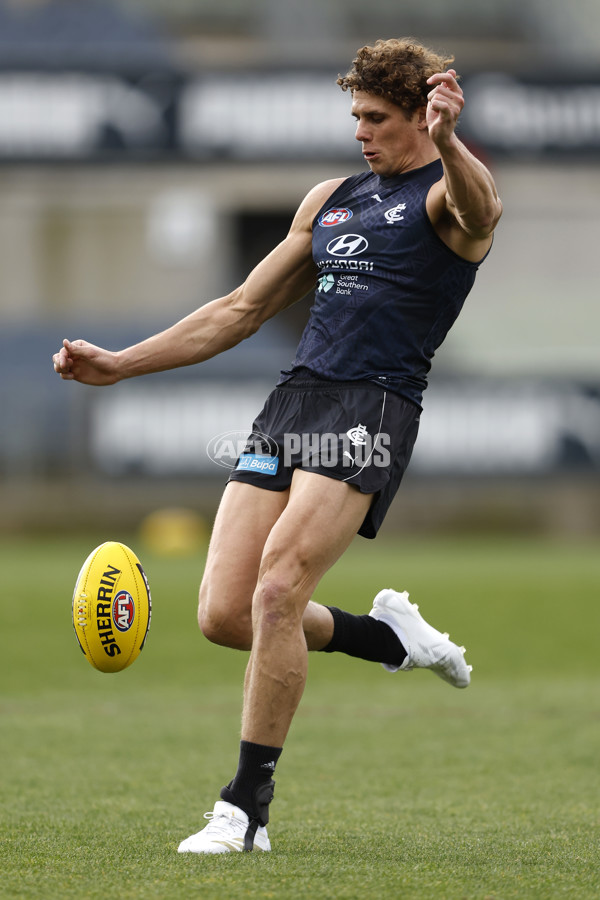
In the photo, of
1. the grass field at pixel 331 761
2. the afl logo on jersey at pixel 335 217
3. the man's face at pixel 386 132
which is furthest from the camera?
the afl logo on jersey at pixel 335 217

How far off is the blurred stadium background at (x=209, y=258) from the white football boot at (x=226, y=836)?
1507 centimetres

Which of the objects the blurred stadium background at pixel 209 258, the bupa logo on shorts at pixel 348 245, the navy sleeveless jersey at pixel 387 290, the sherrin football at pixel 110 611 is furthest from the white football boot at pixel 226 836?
the blurred stadium background at pixel 209 258

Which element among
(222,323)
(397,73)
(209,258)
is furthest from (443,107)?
(209,258)

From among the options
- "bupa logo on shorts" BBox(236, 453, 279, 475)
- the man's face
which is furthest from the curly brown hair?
"bupa logo on shorts" BBox(236, 453, 279, 475)

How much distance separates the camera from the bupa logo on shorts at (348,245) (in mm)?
4516

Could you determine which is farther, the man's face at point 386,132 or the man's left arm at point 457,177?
the man's face at point 386,132

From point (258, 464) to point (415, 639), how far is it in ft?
3.26

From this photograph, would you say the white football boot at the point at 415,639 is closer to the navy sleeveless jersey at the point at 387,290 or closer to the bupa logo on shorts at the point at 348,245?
the navy sleeveless jersey at the point at 387,290

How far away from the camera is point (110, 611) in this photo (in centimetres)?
480

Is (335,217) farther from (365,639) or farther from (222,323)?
(365,639)

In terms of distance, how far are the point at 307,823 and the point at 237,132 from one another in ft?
59.3

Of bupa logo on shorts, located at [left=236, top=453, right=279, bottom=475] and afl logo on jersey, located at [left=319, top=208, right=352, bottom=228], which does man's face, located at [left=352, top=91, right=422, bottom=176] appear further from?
bupa logo on shorts, located at [left=236, top=453, right=279, bottom=475]

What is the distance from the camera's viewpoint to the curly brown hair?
4.46 m

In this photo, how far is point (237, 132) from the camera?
2184 cm
